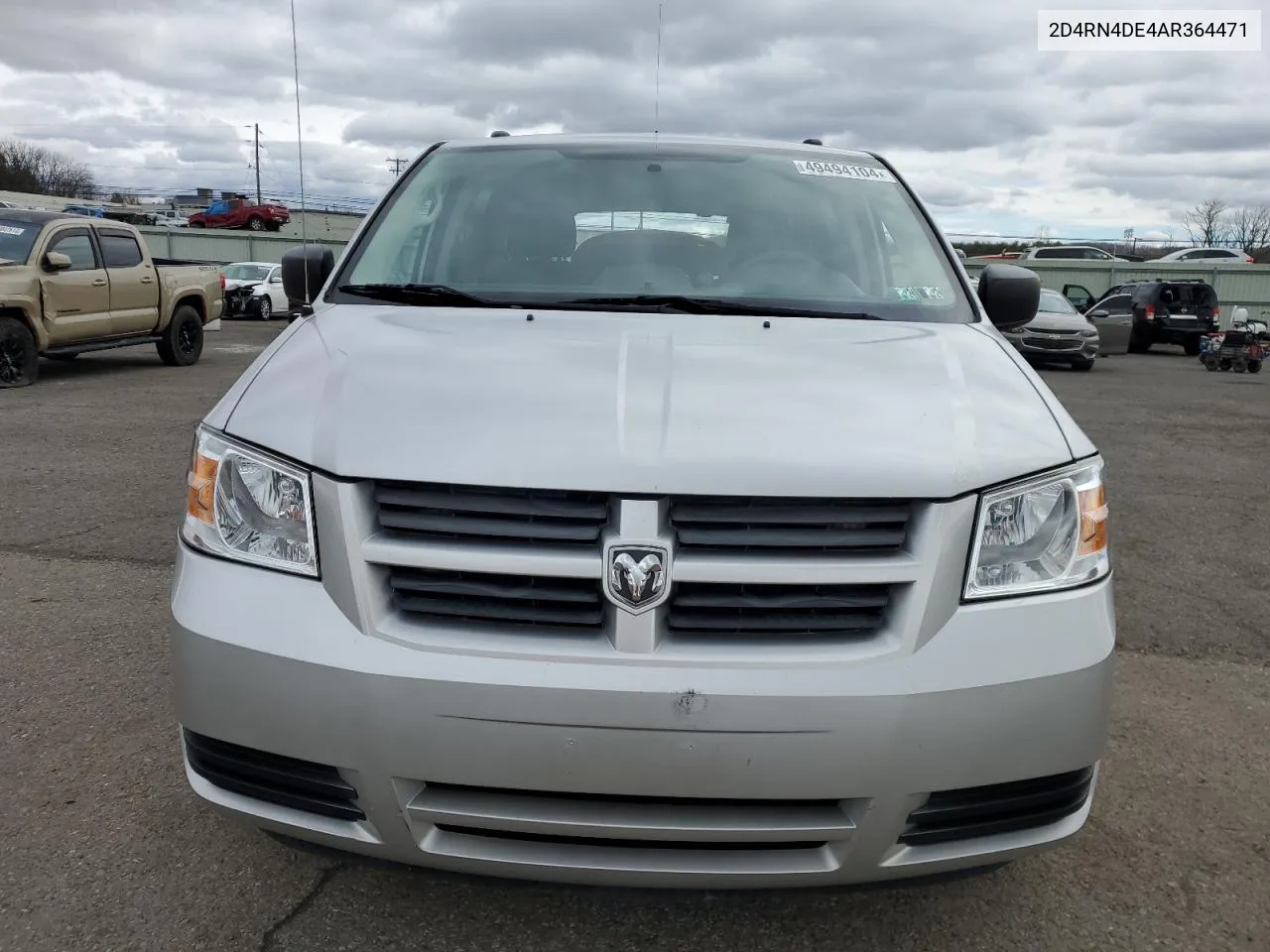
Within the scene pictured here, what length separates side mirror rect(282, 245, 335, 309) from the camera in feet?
10.8

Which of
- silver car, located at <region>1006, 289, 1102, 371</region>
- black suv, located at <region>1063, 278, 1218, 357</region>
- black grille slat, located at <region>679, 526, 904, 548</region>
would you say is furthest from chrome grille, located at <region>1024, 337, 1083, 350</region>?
black grille slat, located at <region>679, 526, 904, 548</region>

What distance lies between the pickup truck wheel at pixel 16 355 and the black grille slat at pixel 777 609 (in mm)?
11568

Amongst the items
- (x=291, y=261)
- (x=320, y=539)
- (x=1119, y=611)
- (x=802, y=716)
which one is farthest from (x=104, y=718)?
(x=1119, y=611)

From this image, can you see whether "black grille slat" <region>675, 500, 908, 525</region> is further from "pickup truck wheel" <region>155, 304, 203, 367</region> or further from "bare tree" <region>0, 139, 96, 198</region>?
"bare tree" <region>0, 139, 96, 198</region>

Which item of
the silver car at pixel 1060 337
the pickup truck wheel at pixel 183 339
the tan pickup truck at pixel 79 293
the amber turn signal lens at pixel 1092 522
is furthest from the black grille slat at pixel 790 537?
the silver car at pixel 1060 337

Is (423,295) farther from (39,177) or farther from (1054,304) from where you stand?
(39,177)

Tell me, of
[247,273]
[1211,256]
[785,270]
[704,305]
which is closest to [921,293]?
[785,270]

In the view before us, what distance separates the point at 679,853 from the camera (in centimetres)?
187

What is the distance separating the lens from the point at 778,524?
1931 mm

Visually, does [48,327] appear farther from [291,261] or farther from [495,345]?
[495,345]

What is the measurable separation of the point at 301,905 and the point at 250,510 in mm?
908

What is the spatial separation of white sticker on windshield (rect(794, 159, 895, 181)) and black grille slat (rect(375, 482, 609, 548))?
6.44 feet

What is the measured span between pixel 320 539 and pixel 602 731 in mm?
651

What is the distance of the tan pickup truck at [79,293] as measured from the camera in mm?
11312
